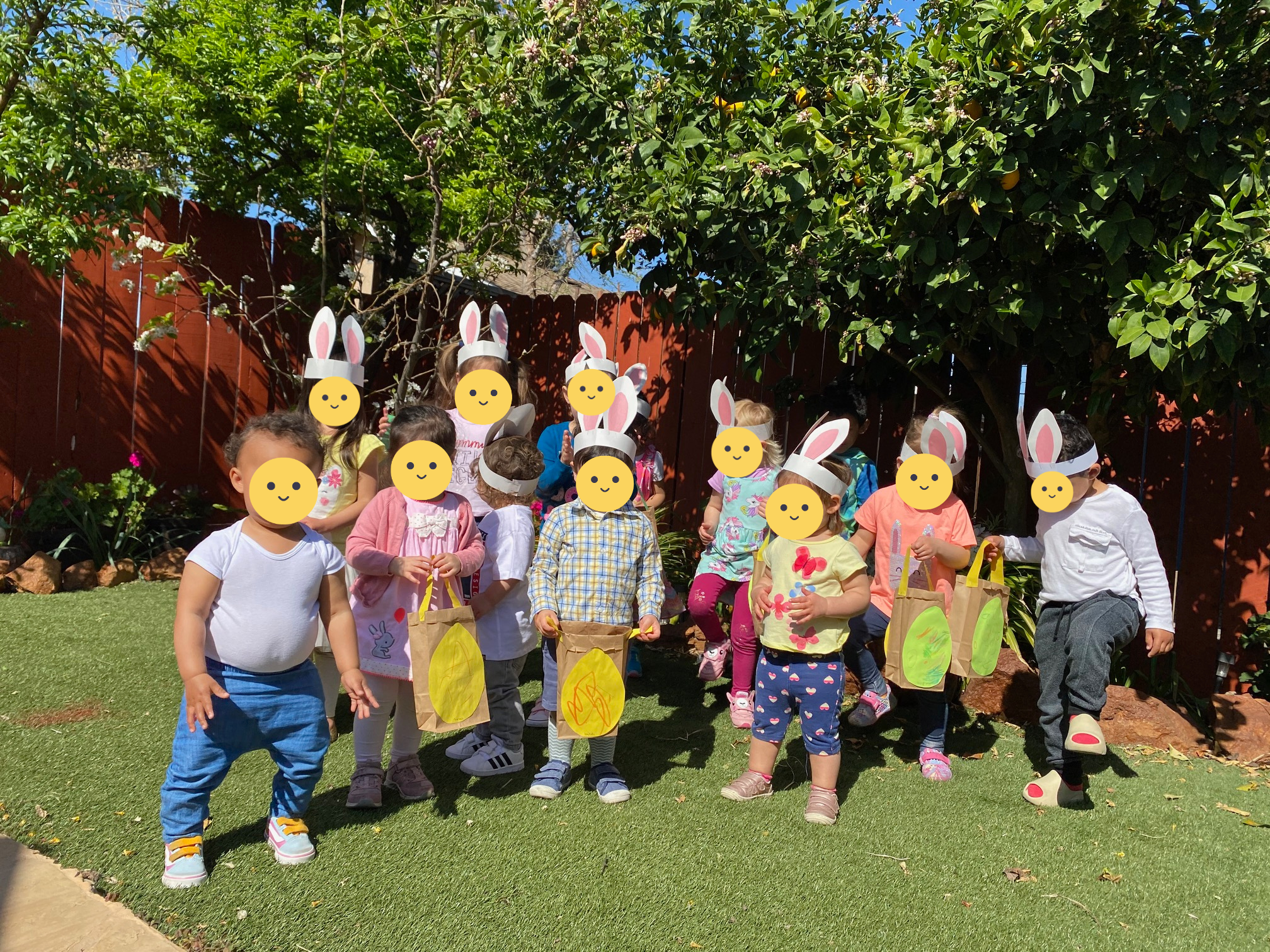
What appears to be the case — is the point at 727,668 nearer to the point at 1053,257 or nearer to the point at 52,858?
the point at 1053,257

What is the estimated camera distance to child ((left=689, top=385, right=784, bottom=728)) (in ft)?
13.6

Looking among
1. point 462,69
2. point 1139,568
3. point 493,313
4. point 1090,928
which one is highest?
point 462,69

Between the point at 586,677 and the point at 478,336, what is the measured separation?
6.56 ft

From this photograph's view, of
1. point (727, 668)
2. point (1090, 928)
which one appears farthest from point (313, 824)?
point (727, 668)

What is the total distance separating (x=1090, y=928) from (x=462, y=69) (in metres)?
4.84

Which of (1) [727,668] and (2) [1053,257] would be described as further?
(1) [727,668]

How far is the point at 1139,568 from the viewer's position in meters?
3.39

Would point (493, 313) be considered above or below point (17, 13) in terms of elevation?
below

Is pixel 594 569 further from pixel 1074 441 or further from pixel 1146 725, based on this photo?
pixel 1146 725

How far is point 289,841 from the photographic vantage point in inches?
102

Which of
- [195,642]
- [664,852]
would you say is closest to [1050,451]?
[664,852]

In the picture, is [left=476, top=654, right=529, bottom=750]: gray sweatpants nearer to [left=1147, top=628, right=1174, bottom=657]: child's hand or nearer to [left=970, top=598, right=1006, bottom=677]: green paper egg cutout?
[left=970, top=598, right=1006, bottom=677]: green paper egg cutout

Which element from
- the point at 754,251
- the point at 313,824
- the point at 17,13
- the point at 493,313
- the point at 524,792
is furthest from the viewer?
the point at 17,13

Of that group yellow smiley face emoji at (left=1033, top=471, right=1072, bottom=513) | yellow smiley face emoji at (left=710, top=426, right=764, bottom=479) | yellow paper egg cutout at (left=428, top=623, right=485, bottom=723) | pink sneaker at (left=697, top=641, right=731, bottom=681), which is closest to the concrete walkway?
yellow paper egg cutout at (left=428, top=623, right=485, bottom=723)
